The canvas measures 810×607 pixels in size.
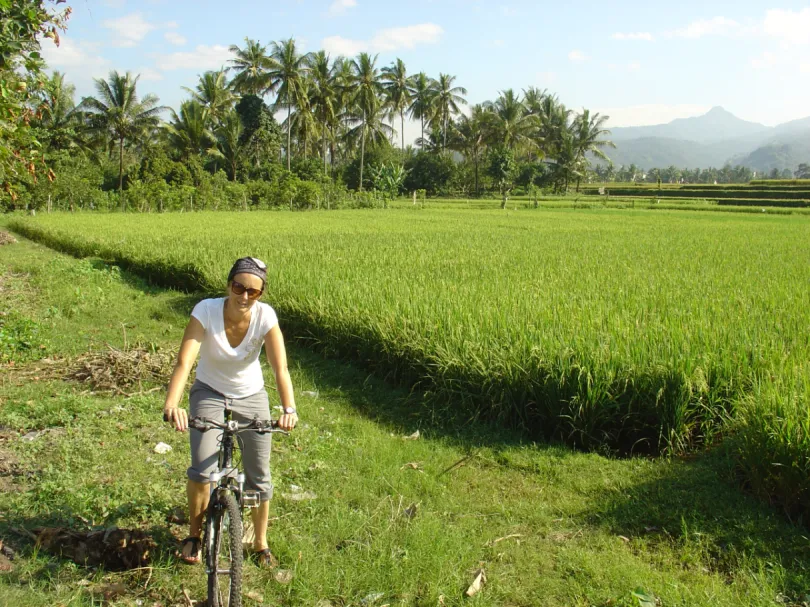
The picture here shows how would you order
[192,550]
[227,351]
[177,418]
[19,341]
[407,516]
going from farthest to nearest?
[19,341]
[407,516]
[192,550]
[227,351]
[177,418]

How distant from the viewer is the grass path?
2.71 metres

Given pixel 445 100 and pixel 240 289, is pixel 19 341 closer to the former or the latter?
pixel 240 289

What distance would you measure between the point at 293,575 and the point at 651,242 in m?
12.2

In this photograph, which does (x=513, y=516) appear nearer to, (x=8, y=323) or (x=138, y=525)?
(x=138, y=525)

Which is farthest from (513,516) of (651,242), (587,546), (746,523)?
(651,242)

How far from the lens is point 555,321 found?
5324mm

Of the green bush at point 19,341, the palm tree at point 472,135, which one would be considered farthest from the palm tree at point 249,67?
the green bush at point 19,341

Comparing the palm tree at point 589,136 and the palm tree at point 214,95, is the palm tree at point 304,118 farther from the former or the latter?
the palm tree at point 589,136

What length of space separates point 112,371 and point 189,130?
3044 cm

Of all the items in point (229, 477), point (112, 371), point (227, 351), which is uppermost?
point (227, 351)

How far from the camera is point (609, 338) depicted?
15.3 ft

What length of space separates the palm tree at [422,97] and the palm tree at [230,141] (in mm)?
13465

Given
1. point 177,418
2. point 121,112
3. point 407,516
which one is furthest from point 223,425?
point 121,112

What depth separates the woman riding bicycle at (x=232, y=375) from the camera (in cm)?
258
